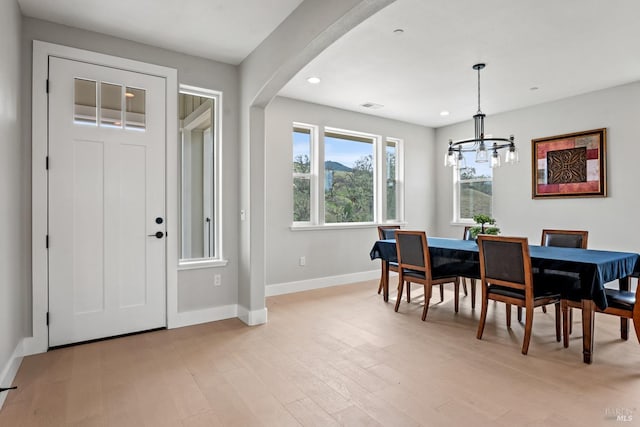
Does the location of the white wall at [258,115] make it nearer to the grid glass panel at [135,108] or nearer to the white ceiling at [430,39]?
the white ceiling at [430,39]

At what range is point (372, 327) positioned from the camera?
3.42 meters

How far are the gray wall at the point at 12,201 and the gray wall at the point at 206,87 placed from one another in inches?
17.2

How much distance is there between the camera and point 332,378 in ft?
7.83

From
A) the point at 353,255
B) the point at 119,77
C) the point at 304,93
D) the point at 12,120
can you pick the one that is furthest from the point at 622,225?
the point at 12,120

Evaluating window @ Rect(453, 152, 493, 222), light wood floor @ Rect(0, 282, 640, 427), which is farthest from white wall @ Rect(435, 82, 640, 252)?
light wood floor @ Rect(0, 282, 640, 427)

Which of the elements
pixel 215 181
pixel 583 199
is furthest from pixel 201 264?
pixel 583 199

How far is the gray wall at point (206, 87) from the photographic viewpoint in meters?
3.02

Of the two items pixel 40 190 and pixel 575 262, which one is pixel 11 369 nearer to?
pixel 40 190

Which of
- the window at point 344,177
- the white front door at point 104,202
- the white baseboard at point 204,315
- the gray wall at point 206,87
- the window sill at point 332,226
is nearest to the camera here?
the white front door at point 104,202

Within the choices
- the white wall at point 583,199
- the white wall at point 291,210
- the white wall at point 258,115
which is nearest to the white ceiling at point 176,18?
the white wall at point 258,115

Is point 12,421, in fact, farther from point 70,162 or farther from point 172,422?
point 70,162

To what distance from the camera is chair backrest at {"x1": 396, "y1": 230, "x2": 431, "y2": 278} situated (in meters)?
3.66

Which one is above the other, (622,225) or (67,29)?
(67,29)

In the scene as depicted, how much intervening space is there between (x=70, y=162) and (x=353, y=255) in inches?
151
